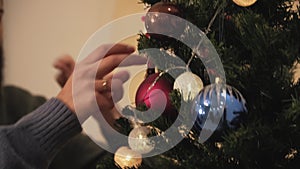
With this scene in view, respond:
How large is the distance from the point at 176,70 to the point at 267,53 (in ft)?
0.36

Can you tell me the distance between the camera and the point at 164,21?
523 mm

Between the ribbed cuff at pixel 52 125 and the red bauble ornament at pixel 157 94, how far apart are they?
216mm

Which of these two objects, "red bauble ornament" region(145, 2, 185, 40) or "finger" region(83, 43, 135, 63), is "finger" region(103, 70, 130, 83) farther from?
"red bauble ornament" region(145, 2, 185, 40)

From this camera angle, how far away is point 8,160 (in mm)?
710

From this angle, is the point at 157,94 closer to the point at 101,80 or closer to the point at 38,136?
the point at 101,80

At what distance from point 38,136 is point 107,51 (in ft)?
0.64

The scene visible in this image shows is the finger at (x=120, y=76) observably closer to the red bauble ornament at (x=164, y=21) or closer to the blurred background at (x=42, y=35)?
the red bauble ornament at (x=164, y=21)

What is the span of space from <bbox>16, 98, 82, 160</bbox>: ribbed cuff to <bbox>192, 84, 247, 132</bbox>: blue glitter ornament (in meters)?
0.32

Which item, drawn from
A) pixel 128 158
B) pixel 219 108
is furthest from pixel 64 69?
pixel 219 108

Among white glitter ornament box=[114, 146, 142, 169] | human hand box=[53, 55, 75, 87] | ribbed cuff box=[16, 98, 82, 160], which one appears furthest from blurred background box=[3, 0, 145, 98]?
white glitter ornament box=[114, 146, 142, 169]

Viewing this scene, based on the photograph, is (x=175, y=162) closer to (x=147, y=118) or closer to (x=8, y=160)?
(x=147, y=118)

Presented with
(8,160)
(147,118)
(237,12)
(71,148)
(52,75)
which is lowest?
(71,148)

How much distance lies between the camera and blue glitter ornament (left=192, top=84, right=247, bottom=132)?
456 mm

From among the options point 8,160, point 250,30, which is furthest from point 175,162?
point 8,160
